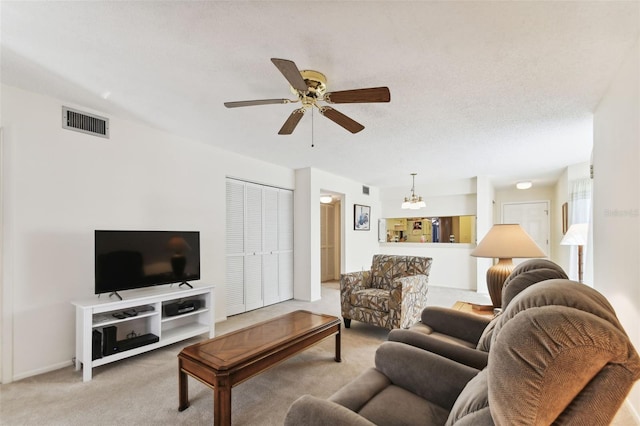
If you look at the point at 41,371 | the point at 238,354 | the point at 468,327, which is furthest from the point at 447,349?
the point at 41,371

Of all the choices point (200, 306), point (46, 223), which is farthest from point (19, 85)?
point (200, 306)

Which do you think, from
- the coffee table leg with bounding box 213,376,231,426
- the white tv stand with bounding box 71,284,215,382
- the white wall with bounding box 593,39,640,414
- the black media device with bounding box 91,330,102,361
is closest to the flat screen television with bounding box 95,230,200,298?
the white tv stand with bounding box 71,284,215,382

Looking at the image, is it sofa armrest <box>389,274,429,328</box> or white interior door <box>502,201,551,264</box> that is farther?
white interior door <box>502,201,551,264</box>

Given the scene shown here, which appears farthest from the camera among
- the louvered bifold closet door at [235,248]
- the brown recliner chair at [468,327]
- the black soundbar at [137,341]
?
the louvered bifold closet door at [235,248]

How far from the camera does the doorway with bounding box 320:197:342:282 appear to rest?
24.8 ft

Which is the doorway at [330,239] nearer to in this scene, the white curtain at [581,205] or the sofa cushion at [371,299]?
the sofa cushion at [371,299]

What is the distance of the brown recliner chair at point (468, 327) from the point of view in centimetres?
166

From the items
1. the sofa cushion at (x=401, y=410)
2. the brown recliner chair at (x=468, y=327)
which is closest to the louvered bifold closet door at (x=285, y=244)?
the brown recliner chair at (x=468, y=327)

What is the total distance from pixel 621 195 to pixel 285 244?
4.38m

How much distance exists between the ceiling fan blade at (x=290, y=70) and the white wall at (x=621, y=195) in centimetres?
206

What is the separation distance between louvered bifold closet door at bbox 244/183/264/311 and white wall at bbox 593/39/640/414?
13.6ft

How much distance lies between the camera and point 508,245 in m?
2.72

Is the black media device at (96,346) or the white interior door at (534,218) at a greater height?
the white interior door at (534,218)

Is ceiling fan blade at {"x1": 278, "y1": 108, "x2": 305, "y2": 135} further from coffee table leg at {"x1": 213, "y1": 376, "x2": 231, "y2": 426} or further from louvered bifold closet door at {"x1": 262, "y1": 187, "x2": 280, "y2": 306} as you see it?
louvered bifold closet door at {"x1": 262, "y1": 187, "x2": 280, "y2": 306}
